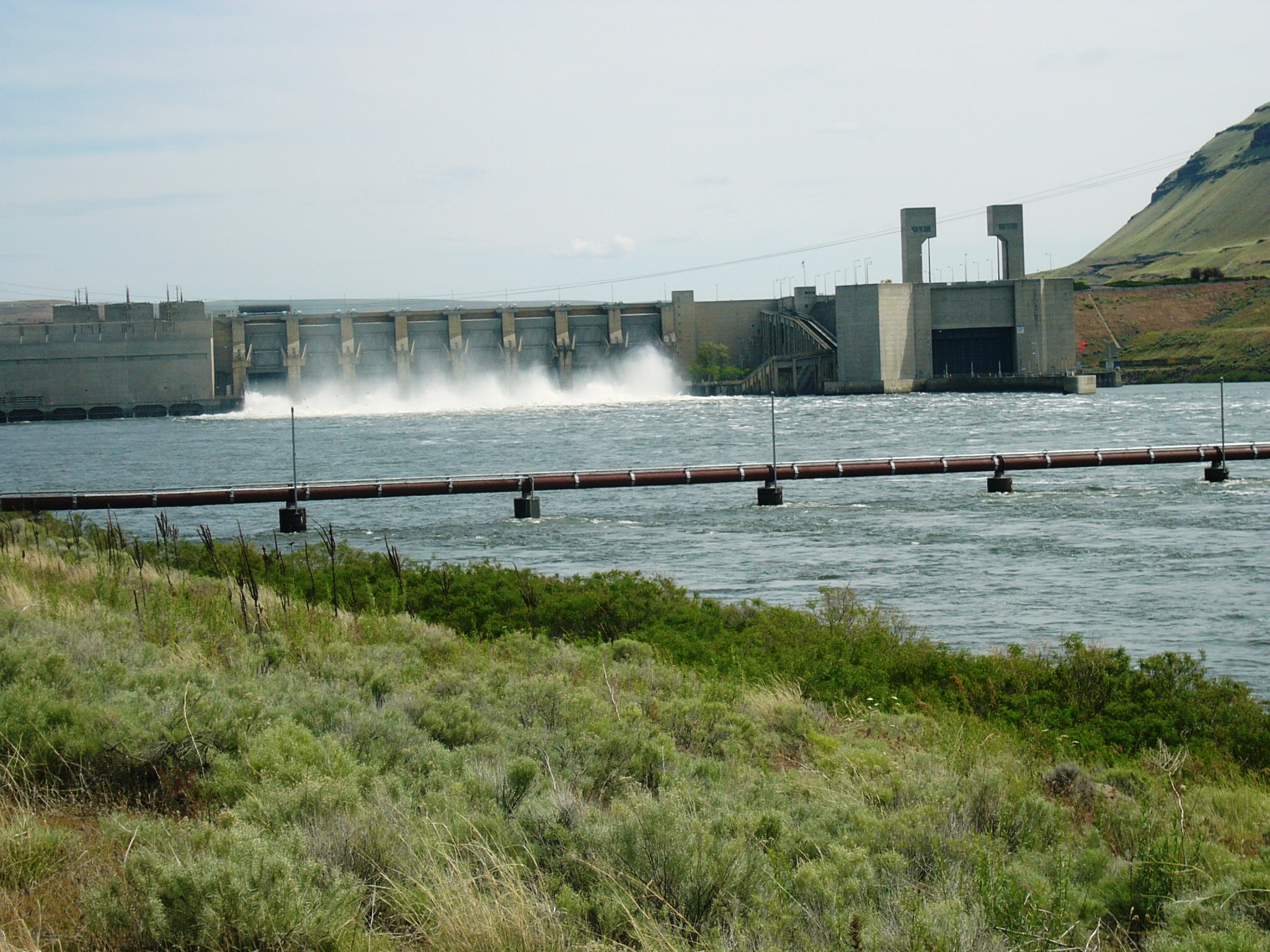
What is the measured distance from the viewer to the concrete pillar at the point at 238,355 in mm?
111375

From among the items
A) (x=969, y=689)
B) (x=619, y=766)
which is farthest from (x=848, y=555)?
(x=619, y=766)

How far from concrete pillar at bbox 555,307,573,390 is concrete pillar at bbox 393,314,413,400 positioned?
13.1 meters

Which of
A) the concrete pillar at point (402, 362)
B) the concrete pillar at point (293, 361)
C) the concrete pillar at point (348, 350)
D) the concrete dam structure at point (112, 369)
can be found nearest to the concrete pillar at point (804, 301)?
the concrete pillar at point (402, 362)

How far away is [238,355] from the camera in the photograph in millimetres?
111875

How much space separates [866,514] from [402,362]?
272 feet

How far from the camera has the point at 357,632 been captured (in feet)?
46.2

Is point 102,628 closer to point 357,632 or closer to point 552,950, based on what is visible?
point 357,632

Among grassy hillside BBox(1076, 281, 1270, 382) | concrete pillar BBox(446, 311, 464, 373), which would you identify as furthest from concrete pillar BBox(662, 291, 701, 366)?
grassy hillside BBox(1076, 281, 1270, 382)

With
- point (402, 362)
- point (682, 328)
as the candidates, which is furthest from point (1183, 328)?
point (402, 362)

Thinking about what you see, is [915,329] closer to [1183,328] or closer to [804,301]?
[804,301]

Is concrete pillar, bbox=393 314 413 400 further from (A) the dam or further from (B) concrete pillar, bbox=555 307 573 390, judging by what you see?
(B) concrete pillar, bbox=555 307 573 390

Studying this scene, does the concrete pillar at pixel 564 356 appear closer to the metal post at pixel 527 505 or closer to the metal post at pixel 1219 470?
the metal post at pixel 1219 470

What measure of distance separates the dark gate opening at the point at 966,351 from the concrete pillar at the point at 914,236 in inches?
225

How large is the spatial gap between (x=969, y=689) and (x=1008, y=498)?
24659mm
